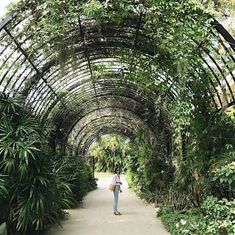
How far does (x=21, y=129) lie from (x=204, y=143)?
3.69 meters

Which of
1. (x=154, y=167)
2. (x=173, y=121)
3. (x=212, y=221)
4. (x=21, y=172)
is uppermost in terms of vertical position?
(x=173, y=121)

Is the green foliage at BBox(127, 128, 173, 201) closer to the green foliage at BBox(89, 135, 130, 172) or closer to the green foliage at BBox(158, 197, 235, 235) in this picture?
the green foliage at BBox(158, 197, 235, 235)

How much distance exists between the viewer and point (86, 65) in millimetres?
11016

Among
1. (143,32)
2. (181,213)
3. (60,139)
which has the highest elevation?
(143,32)

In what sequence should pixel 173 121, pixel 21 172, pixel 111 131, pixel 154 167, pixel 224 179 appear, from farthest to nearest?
pixel 111 131, pixel 154 167, pixel 173 121, pixel 21 172, pixel 224 179

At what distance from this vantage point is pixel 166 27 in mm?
7305

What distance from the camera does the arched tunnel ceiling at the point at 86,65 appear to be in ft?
25.2

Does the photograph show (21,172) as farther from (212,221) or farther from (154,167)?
(154,167)

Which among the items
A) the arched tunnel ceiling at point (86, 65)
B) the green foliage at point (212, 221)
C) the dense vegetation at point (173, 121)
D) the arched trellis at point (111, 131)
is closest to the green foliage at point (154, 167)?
the arched tunnel ceiling at point (86, 65)

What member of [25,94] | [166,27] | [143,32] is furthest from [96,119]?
[166,27]

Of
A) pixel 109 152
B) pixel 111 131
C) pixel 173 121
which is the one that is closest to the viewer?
pixel 173 121

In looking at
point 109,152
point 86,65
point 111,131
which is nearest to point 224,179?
point 86,65

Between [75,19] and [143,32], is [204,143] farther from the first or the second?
[75,19]

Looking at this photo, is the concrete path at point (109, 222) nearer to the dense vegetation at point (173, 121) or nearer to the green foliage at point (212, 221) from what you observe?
the dense vegetation at point (173, 121)
